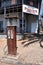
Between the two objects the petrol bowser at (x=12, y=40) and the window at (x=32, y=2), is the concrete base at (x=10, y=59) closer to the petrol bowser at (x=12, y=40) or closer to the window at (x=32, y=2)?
the petrol bowser at (x=12, y=40)

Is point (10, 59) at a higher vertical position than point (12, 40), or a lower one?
lower

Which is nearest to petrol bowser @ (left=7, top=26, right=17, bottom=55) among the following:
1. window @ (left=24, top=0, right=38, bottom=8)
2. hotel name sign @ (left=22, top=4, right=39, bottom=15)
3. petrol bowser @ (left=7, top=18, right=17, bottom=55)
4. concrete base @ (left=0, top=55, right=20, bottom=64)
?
petrol bowser @ (left=7, top=18, right=17, bottom=55)

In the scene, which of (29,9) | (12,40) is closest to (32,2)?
(29,9)

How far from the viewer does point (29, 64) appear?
296 inches

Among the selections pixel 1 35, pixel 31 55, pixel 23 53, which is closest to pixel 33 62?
pixel 31 55

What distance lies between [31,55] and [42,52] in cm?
84

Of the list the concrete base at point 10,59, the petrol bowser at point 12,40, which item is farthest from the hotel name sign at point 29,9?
the concrete base at point 10,59

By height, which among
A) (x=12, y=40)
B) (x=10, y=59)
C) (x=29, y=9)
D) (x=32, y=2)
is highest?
(x=32, y=2)

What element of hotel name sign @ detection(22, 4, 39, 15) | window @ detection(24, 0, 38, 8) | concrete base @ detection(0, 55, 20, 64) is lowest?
concrete base @ detection(0, 55, 20, 64)

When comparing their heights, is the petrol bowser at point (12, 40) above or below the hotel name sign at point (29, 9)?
below

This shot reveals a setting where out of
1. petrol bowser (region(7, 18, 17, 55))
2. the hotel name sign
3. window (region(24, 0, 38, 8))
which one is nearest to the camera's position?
petrol bowser (region(7, 18, 17, 55))

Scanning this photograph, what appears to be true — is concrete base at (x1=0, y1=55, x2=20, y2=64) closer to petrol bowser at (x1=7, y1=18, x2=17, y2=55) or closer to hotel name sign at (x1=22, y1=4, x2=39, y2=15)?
petrol bowser at (x1=7, y1=18, x2=17, y2=55)

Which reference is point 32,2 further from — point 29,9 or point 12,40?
point 12,40

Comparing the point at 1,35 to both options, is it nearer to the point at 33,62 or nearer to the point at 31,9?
the point at 31,9
